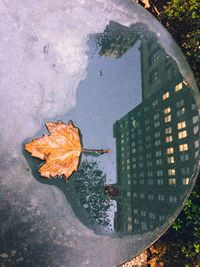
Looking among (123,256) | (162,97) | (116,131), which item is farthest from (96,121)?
(123,256)

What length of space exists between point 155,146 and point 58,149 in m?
0.89

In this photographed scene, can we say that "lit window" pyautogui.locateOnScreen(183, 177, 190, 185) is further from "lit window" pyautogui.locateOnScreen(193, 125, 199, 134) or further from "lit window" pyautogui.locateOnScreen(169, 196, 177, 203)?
"lit window" pyautogui.locateOnScreen(193, 125, 199, 134)

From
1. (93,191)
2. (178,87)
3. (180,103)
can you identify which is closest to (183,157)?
(180,103)

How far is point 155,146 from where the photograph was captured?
3.07 meters

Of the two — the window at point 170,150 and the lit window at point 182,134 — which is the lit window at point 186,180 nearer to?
the window at point 170,150

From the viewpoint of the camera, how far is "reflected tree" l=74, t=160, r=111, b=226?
2732mm

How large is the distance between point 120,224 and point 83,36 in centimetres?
157

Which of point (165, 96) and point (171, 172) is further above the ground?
point (165, 96)

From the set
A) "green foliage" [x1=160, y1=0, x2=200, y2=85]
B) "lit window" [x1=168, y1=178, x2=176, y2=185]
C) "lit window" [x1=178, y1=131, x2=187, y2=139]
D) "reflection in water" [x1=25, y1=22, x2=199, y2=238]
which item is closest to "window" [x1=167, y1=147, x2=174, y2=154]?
"reflection in water" [x1=25, y1=22, x2=199, y2=238]

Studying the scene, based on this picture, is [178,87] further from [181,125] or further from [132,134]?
[132,134]

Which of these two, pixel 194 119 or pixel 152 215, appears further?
pixel 194 119

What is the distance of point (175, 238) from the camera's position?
168 inches

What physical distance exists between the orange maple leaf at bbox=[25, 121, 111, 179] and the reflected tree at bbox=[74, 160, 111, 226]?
0.29 ft

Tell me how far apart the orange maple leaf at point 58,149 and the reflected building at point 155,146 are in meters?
0.37
